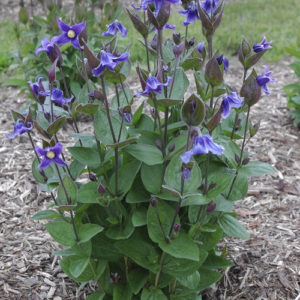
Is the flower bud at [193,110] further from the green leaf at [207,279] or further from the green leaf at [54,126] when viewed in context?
the green leaf at [207,279]

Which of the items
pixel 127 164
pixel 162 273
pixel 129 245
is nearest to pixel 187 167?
pixel 127 164

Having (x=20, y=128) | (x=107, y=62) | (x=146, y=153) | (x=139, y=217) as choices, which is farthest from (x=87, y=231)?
(x=107, y=62)

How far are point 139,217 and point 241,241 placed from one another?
48.1 inches

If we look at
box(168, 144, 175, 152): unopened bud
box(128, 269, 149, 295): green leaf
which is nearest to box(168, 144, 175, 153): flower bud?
box(168, 144, 175, 152): unopened bud

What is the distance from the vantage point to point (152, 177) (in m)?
2.06

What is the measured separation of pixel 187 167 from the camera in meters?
1.73

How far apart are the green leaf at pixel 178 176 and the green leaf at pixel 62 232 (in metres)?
0.52

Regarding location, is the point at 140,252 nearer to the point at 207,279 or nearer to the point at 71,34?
the point at 207,279

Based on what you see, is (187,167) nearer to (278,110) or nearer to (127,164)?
(127,164)

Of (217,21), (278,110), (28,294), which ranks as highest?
(217,21)

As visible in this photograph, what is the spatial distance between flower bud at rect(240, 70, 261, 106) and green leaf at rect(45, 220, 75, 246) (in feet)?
3.27

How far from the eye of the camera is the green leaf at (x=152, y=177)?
A: 204 centimetres

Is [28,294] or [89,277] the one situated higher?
[89,277]

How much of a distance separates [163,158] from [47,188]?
0.60m
